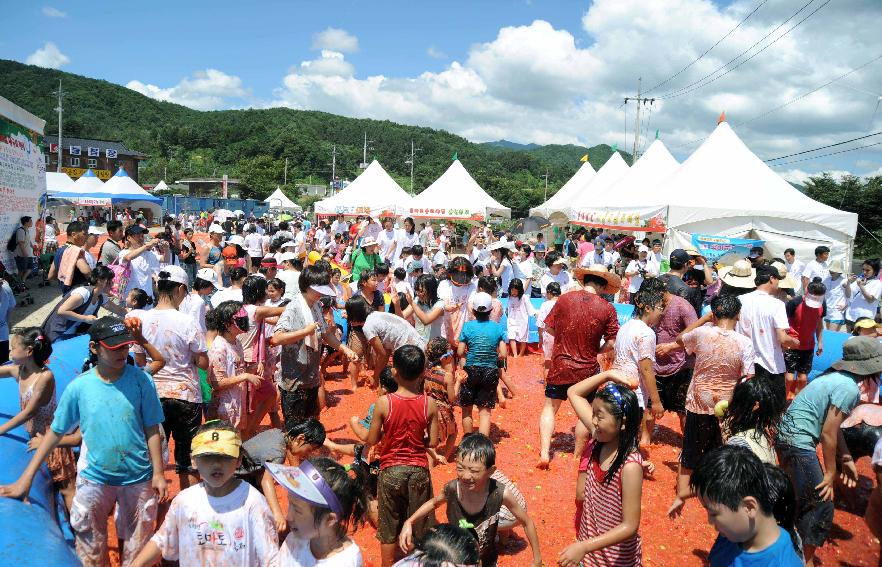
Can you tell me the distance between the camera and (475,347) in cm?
524

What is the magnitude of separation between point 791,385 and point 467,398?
17.9 ft

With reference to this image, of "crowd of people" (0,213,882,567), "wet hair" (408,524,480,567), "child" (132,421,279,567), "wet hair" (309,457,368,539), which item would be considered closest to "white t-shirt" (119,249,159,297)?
"crowd of people" (0,213,882,567)

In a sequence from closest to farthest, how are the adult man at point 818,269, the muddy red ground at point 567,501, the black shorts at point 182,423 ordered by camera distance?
1. the black shorts at point 182,423
2. the muddy red ground at point 567,501
3. the adult man at point 818,269

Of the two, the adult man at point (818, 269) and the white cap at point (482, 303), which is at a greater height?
the adult man at point (818, 269)

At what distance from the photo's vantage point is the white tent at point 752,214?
14.3 meters

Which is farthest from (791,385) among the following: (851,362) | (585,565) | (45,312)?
(45,312)

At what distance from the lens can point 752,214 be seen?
14.5 meters

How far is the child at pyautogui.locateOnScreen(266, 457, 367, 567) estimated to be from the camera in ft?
6.91

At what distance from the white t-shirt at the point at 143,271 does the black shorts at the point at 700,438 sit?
23.3 ft

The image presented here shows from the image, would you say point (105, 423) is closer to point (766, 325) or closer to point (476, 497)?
point (476, 497)

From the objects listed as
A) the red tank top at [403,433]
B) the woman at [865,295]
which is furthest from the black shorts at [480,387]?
the woman at [865,295]

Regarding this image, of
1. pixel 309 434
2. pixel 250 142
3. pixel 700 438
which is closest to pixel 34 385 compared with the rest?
pixel 309 434

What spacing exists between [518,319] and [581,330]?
14.8 ft

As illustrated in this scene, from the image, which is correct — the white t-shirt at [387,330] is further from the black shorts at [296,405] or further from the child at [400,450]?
the child at [400,450]
